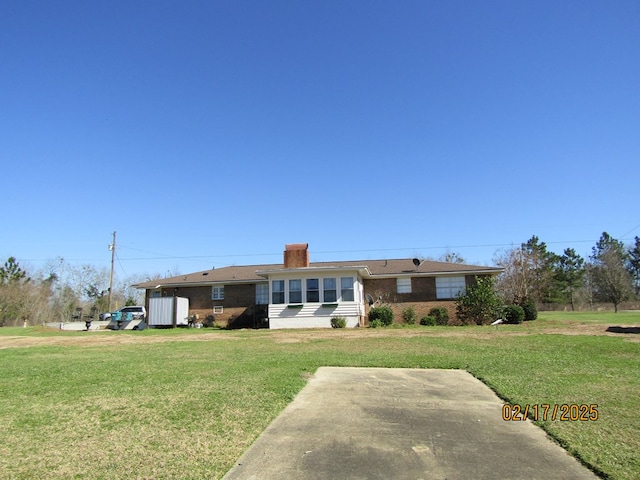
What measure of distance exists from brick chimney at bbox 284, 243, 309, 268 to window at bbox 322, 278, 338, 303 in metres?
2.36

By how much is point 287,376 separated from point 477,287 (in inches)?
699

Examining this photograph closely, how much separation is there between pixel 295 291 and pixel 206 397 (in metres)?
16.9

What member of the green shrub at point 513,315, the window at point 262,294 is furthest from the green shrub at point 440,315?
the window at point 262,294

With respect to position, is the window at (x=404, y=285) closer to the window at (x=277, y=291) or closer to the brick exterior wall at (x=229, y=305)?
the window at (x=277, y=291)

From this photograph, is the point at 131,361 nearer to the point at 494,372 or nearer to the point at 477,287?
the point at 494,372

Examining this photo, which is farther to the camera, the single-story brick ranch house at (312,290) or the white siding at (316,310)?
the single-story brick ranch house at (312,290)

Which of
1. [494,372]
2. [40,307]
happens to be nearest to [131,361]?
[494,372]

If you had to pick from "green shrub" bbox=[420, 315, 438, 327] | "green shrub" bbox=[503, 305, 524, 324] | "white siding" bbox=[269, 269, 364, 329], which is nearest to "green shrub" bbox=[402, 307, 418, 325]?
"green shrub" bbox=[420, 315, 438, 327]

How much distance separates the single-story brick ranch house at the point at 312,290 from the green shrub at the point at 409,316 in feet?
1.27

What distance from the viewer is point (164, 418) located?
505 cm

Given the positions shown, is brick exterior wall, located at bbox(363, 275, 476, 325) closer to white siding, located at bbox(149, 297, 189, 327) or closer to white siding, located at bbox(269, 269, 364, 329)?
white siding, located at bbox(269, 269, 364, 329)

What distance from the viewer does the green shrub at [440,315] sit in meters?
23.2

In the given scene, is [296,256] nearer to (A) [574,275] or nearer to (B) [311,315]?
(B) [311,315]
